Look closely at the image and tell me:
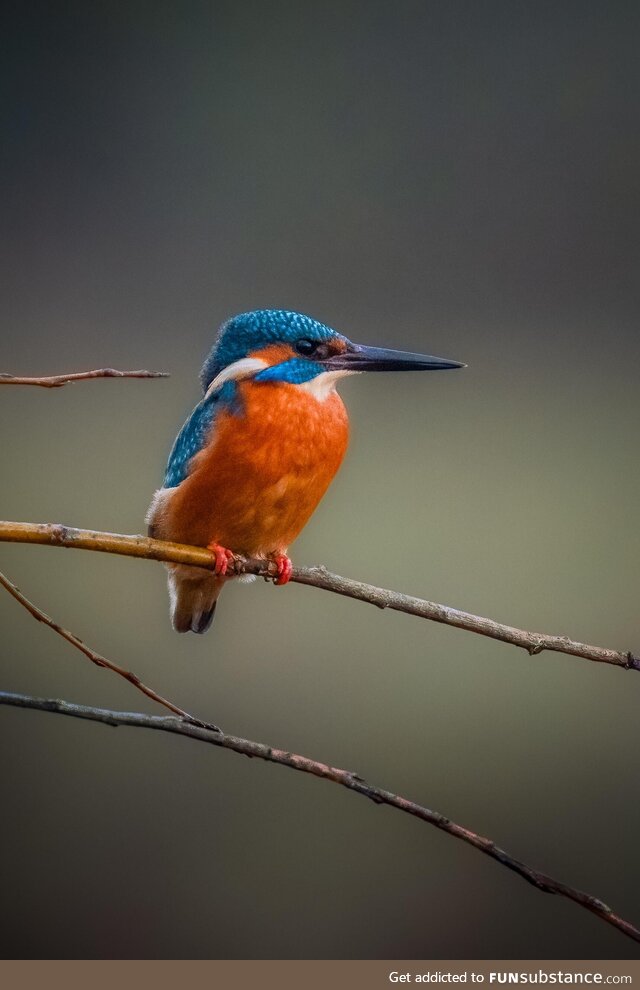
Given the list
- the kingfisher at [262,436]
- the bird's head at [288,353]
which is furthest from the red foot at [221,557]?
the bird's head at [288,353]

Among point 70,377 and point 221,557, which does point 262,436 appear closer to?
point 221,557

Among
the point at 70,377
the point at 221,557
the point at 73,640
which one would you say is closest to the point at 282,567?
the point at 221,557

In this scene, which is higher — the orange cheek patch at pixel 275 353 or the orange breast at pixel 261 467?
the orange cheek patch at pixel 275 353

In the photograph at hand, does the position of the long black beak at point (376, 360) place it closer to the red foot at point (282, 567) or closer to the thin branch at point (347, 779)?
the red foot at point (282, 567)

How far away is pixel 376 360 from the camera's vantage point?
50.3 inches

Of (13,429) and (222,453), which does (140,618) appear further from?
(222,453)

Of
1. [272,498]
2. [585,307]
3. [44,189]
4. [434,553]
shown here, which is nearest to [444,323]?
[585,307]

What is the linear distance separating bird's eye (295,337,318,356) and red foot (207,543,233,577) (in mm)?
292

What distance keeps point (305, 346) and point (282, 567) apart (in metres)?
0.31

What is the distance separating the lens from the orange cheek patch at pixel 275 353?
1.32 m

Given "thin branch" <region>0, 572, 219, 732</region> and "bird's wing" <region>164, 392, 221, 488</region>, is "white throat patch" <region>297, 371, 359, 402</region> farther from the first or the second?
"thin branch" <region>0, 572, 219, 732</region>

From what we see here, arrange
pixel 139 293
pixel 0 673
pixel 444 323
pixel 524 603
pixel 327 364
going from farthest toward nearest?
pixel 444 323 → pixel 139 293 → pixel 524 603 → pixel 0 673 → pixel 327 364

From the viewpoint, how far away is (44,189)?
3.16 m

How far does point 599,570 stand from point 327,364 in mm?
1843
